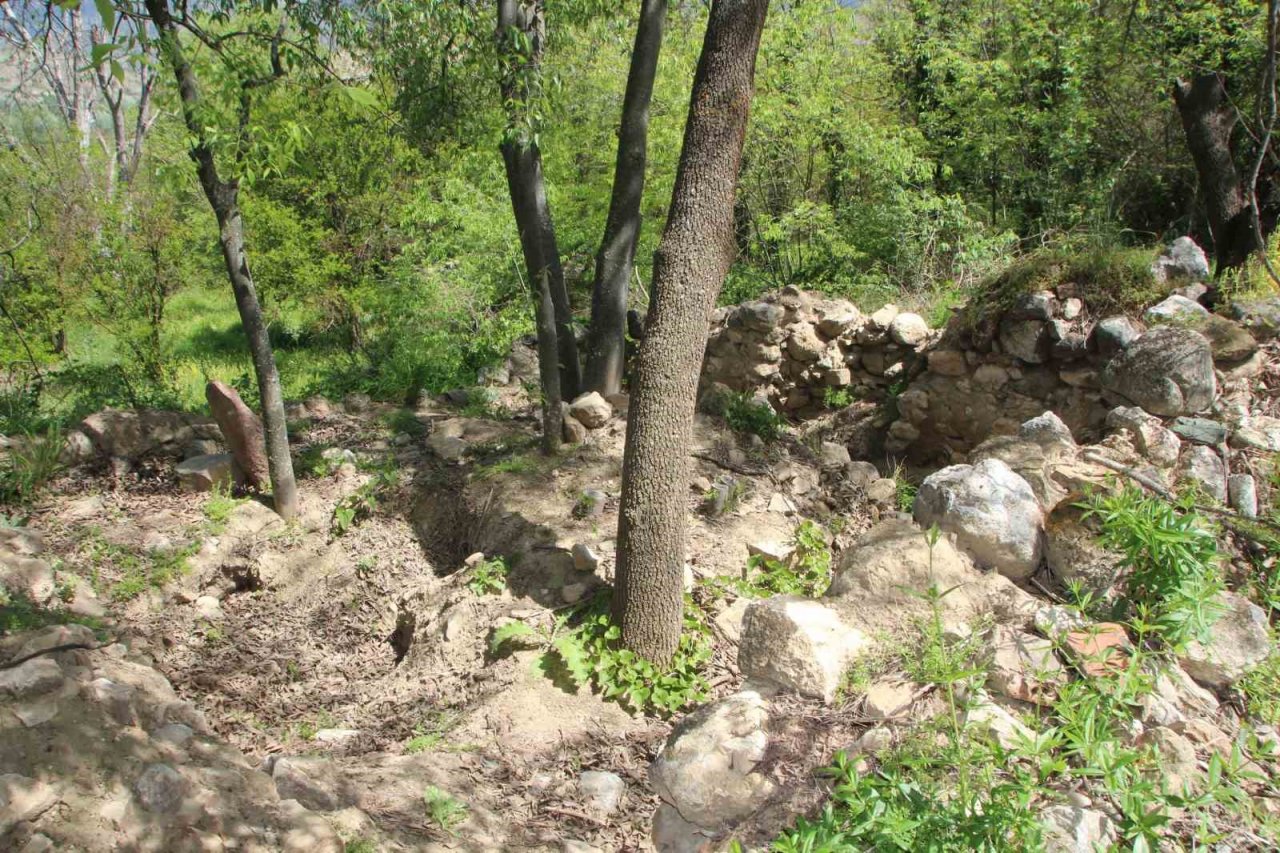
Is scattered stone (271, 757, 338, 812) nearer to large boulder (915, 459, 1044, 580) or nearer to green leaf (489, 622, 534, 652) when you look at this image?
green leaf (489, 622, 534, 652)

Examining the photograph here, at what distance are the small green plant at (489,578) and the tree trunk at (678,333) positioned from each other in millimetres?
931

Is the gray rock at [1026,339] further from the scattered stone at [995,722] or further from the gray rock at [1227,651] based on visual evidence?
the scattered stone at [995,722]

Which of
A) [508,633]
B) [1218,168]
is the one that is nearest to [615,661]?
[508,633]

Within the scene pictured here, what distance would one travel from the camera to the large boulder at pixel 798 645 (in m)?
3.57

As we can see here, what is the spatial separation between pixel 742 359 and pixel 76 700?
7052 mm

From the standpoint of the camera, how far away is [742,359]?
903cm

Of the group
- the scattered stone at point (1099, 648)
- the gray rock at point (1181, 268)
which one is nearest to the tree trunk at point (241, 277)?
the scattered stone at point (1099, 648)

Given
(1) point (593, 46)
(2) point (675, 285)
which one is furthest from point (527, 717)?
(1) point (593, 46)

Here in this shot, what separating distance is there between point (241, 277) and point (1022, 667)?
4.77 meters

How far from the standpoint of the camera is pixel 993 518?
4.16m

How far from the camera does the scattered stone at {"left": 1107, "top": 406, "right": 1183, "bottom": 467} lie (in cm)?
504

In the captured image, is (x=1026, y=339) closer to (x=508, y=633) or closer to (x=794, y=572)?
(x=794, y=572)

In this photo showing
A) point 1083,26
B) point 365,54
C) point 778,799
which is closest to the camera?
point 778,799

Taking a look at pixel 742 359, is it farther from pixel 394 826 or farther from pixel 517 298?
pixel 394 826
